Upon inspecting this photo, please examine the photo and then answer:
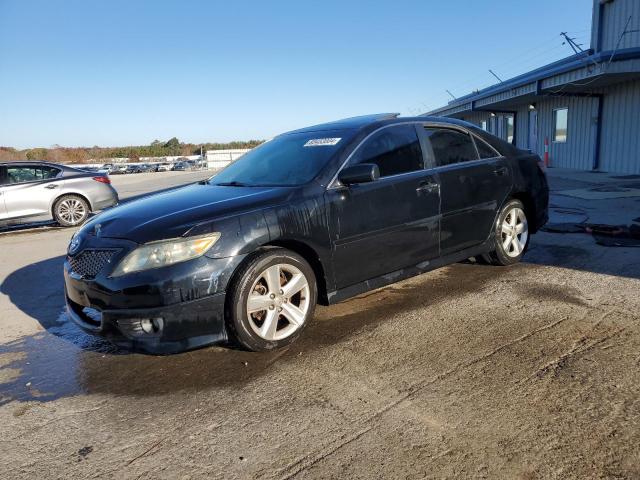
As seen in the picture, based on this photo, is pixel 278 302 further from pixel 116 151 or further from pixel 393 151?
pixel 116 151

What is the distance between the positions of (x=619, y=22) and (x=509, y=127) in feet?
30.2

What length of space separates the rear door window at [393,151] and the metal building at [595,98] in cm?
1143

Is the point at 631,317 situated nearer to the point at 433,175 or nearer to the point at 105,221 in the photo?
the point at 433,175

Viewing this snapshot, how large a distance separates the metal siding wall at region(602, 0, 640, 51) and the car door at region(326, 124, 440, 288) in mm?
14931

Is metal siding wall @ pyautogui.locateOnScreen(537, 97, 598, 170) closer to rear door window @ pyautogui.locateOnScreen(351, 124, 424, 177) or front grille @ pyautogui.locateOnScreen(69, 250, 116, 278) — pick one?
rear door window @ pyautogui.locateOnScreen(351, 124, 424, 177)

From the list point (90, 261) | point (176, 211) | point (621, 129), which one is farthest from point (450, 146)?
point (621, 129)

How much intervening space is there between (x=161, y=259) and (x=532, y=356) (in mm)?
2476

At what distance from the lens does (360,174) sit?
3764 mm

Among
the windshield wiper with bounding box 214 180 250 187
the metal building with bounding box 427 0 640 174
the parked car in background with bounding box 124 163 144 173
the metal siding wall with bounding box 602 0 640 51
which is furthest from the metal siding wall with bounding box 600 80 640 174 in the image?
the parked car in background with bounding box 124 163 144 173

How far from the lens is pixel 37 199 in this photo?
10359 millimetres

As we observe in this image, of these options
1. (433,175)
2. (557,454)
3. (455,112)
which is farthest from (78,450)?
(455,112)

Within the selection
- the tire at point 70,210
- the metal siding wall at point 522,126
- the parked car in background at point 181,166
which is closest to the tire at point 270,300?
the tire at point 70,210

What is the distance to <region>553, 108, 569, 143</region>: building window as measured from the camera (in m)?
19.0

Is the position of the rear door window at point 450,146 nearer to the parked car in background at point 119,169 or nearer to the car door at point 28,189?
the car door at point 28,189
